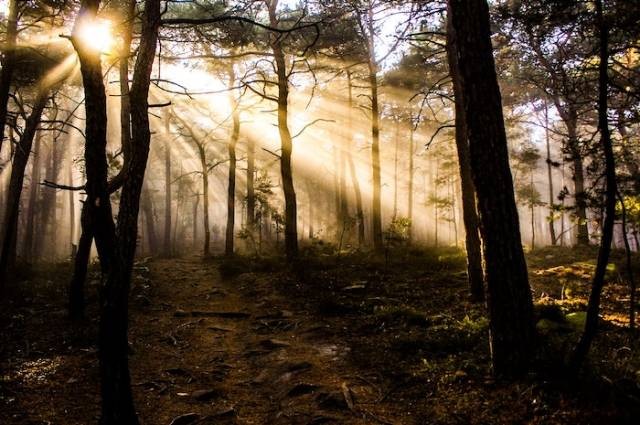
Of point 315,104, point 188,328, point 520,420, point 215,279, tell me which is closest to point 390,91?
point 315,104

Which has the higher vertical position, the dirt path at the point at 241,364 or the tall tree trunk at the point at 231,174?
the tall tree trunk at the point at 231,174

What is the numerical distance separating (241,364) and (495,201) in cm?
510

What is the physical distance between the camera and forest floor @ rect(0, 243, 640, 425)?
4883 mm

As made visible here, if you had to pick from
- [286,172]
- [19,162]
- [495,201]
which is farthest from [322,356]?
[19,162]

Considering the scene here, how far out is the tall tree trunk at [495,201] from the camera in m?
5.22

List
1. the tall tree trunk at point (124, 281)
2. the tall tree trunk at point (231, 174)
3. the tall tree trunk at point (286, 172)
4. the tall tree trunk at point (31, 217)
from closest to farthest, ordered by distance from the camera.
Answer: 1. the tall tree trunk at point (124, 281)
2. the tall tree trunk at point (286, 172)
3. the tall tree trunk at point (231, 174)
4. the tall tree trunk at point (31, 217)

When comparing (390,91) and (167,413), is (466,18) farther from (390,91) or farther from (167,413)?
(390,91)

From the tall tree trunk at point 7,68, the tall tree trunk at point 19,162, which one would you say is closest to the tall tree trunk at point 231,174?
the tall tree trunk at point 19,162

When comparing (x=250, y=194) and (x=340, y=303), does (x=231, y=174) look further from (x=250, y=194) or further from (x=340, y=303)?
(x=340, y=303)

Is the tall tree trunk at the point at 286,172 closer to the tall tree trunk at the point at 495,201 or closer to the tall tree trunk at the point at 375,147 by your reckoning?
the tall tree trunk at the point at 375,147

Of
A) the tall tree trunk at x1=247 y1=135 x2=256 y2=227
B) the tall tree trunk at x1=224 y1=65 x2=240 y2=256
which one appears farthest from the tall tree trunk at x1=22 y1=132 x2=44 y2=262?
the tall tree trunk at x1=247 y1=135 x2=256 y2=227

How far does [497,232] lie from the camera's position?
5.27 m

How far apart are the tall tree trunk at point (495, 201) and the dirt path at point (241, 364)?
74.0 inches

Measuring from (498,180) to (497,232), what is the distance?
2.10 ft
